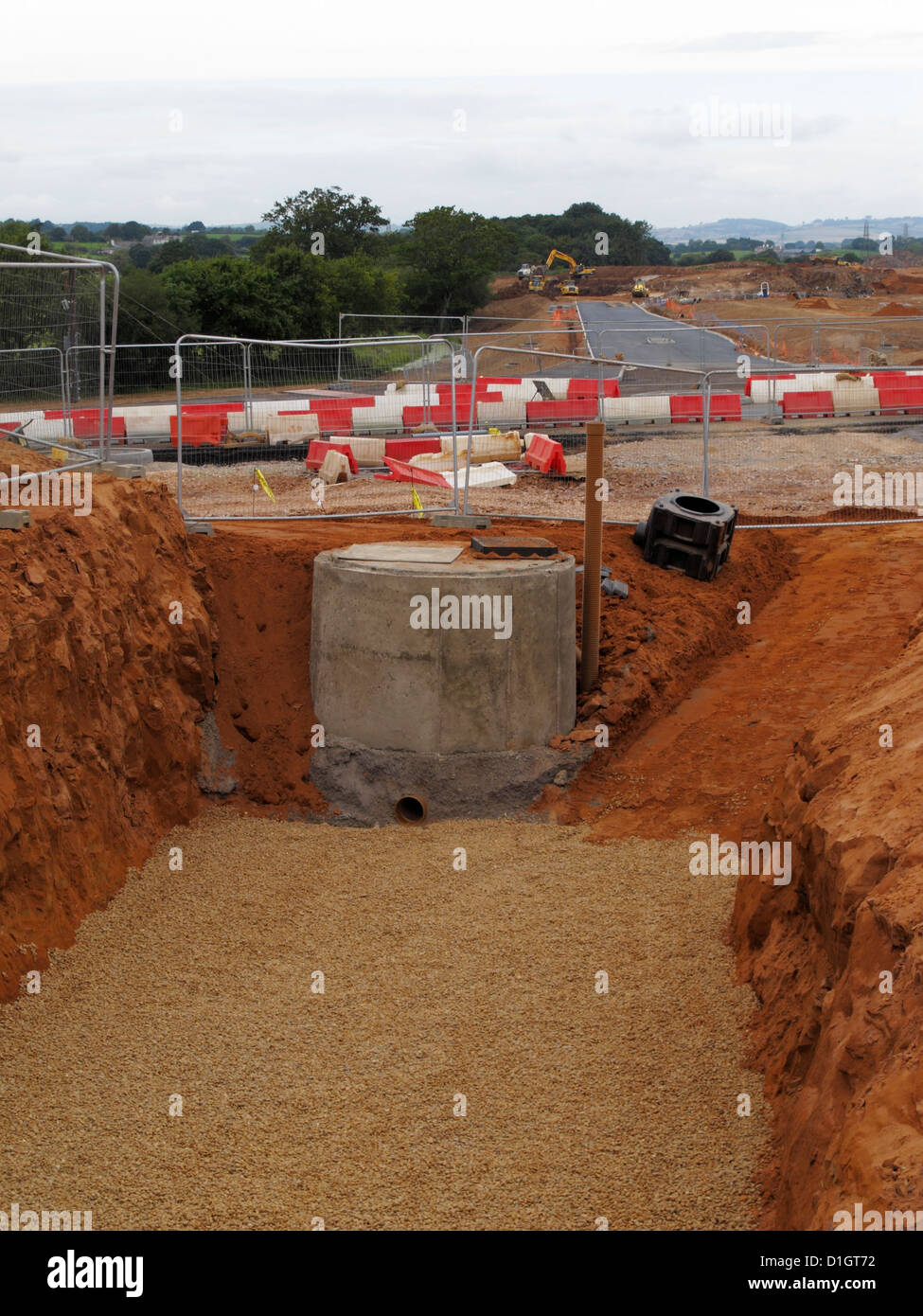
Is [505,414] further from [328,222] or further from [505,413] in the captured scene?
[328,222]

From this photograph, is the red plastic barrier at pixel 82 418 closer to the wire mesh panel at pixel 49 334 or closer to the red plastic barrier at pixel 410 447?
the wire mesh panel at pixel 49 334

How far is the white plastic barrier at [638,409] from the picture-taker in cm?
2266

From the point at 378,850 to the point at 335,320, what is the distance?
32.3 m

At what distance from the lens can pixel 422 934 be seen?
826 cm

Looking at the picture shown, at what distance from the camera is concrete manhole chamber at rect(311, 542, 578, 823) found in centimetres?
1032

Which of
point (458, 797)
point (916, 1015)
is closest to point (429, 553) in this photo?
point (458, 797)

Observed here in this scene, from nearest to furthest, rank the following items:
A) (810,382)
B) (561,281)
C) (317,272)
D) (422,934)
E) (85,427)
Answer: (422,934) → (85,427) → (810,382) → (317,272) → (561,281)

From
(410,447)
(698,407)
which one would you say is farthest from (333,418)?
(698,407)

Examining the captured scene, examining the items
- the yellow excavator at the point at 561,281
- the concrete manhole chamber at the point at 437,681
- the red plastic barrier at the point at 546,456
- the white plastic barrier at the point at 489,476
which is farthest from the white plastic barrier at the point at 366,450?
the yellow excavator at the point at 561,281

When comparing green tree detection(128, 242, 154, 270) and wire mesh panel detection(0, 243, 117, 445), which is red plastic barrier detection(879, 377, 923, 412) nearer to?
wire mesh panel detection(0, 243, 117, 445)

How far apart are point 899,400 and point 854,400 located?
1001mm

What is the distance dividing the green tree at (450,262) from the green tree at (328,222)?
2.46m

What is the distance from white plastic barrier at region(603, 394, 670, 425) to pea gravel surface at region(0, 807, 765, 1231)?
47.1 feet

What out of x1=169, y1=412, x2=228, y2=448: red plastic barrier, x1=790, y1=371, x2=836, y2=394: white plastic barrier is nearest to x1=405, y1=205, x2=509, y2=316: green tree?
x1=790, y1=371, x2=836, y2=394: white plastic barrier
